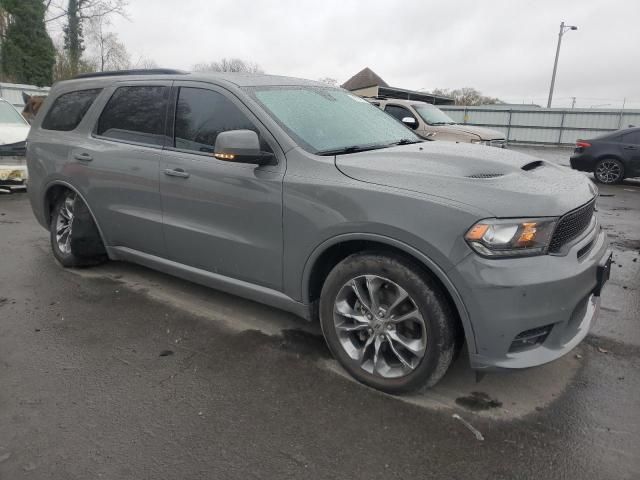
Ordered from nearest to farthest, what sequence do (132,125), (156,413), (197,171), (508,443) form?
(508,443), (156,413), (197,171), (132,125)

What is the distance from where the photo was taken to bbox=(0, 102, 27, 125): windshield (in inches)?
382

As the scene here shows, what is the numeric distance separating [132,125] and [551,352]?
354cm

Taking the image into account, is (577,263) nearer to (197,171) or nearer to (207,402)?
(207,402)

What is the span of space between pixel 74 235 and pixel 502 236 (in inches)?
153

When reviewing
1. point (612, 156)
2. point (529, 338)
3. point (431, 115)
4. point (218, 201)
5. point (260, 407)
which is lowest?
point (260, 407)

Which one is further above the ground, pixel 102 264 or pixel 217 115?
pixel 217 115

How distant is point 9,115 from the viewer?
9.87 m

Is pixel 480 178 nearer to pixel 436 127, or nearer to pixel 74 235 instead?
pixel 74 235

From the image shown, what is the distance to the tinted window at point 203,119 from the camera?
340cm

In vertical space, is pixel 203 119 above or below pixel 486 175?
above

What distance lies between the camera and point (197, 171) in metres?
3.49

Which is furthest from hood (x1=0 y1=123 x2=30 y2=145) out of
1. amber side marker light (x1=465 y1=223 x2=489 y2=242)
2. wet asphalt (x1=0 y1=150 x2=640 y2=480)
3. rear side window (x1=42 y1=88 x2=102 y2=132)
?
amber side marker light (x1=465 y1=223 x2=489 y2=242)

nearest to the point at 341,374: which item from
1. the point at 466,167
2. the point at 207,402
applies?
the point at 207,402

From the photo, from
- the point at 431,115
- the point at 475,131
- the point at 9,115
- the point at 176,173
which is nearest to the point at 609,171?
the point at 475,131
